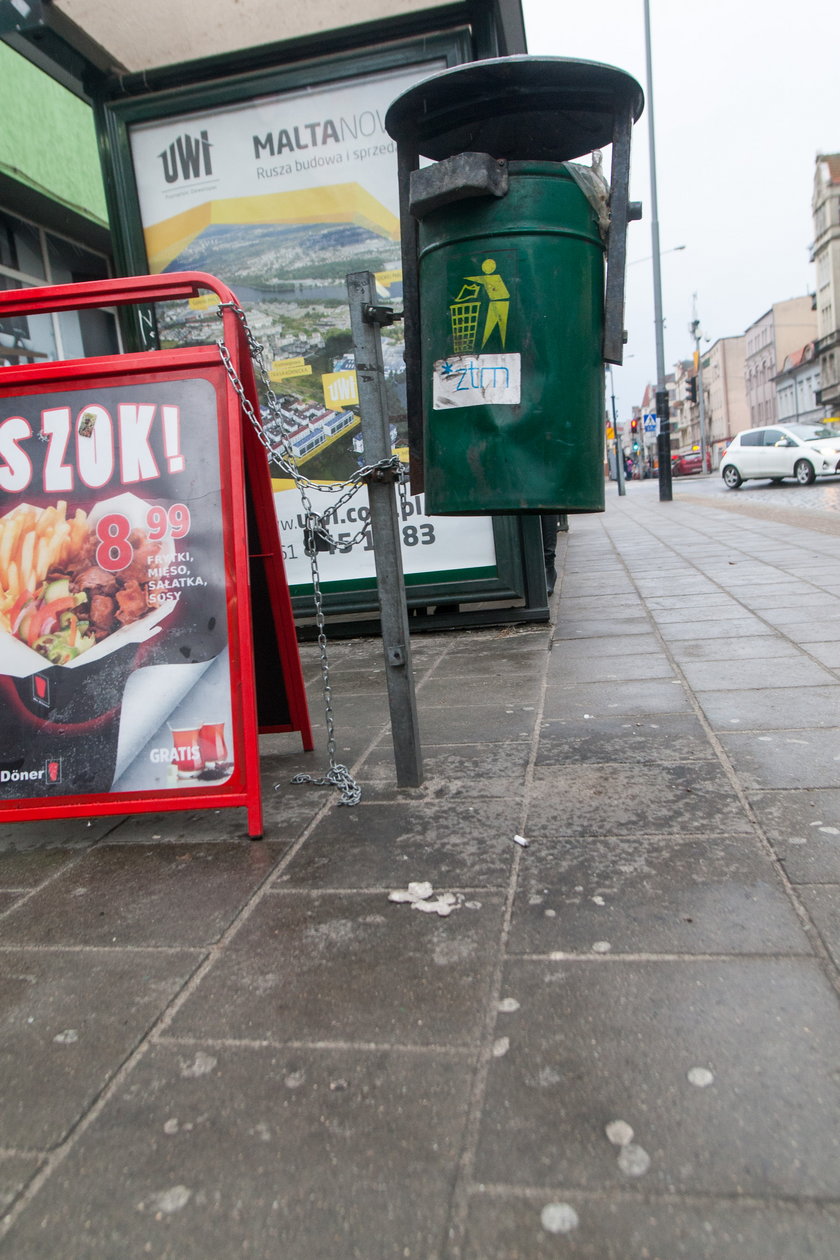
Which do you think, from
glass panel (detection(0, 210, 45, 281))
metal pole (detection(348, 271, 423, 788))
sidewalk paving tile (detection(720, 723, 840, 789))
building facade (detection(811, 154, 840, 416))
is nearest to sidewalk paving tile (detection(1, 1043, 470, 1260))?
metal pole (detection(348, 271, 423, 788))

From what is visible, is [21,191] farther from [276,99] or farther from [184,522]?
[184,522]

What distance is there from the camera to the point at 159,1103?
1537 millimetres

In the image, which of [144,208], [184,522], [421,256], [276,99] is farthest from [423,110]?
[144,208]

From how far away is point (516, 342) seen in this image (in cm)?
269

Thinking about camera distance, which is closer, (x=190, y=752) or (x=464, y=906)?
(x=464, y=906)

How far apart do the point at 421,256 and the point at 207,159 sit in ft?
11.9

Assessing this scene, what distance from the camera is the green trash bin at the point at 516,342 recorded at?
8.75ft

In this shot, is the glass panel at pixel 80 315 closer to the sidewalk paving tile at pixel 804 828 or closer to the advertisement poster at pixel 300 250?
the advertisement poster at pixel 300 250

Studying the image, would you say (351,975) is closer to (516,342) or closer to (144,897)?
(144,897)

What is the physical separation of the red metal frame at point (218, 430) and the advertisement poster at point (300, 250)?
279cm

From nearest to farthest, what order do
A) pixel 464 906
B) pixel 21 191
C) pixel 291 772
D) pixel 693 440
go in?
pixel 464 906, pixel 291 772, pixel 21 191, pixel 693 440


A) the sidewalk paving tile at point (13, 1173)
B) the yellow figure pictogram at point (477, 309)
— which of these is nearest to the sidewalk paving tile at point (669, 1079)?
the sidewalk paving tile at point (13, 1173)

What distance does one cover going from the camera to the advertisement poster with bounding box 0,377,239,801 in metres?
2.77

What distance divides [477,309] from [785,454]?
22.3 m
